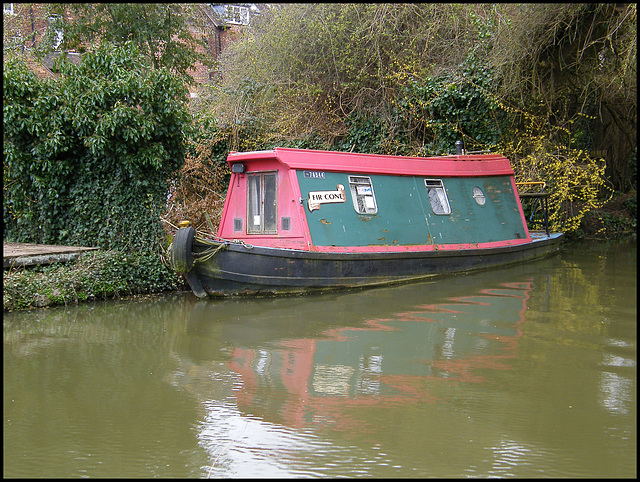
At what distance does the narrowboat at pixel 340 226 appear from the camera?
8844mm

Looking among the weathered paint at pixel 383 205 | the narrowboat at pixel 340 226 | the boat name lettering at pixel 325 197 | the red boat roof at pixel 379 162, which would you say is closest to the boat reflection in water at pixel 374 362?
the narrowboat at pixel 340 226

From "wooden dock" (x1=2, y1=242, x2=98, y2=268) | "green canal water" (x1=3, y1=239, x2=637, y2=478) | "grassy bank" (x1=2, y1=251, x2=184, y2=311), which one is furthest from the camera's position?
"wooden dock" (x1=2, y1=242, x2=98, y2=268)

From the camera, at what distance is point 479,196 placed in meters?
11.7

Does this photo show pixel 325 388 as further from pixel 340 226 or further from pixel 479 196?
pixel 479 196

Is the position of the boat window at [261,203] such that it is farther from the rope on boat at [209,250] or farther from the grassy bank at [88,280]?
the grassy bank at [88,280]

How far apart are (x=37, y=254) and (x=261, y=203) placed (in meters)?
3.25

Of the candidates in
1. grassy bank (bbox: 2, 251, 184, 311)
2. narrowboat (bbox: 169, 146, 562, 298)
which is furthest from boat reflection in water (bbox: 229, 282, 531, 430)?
grassy bank (bbox: 2, 251, 184, 311)

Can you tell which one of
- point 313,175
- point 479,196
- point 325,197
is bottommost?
point 325,197

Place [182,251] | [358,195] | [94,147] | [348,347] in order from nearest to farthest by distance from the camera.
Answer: [348,347] < [182,251] < [94,147] < [358,195]

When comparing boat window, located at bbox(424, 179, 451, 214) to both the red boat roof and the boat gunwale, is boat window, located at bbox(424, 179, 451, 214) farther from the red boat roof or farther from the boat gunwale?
the boat gunwale

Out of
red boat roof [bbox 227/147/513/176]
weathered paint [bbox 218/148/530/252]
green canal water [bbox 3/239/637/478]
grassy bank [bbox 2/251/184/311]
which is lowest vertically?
green canal water [bbox 3/239/637/478]

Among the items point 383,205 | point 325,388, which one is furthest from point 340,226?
point 325,388

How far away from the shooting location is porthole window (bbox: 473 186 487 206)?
11.6m

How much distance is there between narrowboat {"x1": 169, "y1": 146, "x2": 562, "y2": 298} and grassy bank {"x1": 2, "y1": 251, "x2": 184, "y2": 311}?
31.3 inches
